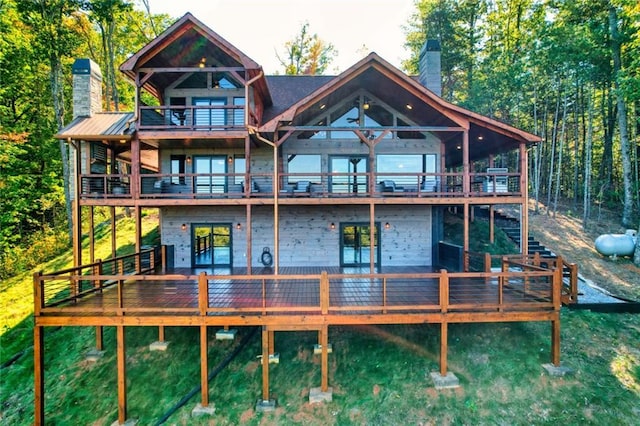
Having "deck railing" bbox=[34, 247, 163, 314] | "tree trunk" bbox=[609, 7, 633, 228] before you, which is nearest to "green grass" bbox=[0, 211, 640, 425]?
"deck railing" bbox=[34, 247, 163, 314]

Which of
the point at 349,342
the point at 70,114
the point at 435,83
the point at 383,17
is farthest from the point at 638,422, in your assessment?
the point at 70,114

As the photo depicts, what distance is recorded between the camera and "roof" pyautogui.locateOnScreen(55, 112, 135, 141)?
9.68m

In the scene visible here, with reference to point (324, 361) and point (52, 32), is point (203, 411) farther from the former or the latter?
point (52, 32)

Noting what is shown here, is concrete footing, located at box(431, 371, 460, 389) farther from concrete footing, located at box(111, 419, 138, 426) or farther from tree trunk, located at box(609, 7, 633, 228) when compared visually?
tree trunk, located at box(609, 7, 633, 228)

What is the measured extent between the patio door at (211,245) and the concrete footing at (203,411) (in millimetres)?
5514

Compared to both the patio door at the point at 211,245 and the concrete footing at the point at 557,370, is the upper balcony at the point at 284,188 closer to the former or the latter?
the patio door at the point at 211,245

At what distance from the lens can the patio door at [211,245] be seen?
38.0 ft

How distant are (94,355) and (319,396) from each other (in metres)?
6.23

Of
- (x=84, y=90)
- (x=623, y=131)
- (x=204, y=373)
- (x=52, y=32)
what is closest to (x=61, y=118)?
(x=52, y=32)

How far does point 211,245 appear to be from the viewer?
11625 millimetres

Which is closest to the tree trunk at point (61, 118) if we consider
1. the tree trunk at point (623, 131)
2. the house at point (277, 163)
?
the house at point (277, 163)

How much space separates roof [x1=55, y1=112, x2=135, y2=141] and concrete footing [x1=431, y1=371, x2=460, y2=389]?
10762 mm

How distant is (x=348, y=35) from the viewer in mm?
29016

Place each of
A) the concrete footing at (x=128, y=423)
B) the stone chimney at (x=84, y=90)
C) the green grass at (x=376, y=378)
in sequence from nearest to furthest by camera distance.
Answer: the green grass at (x=376, y=378) < the concrete footing at (x=128, y=423) < the stone chimney at (x=84, y=90)
